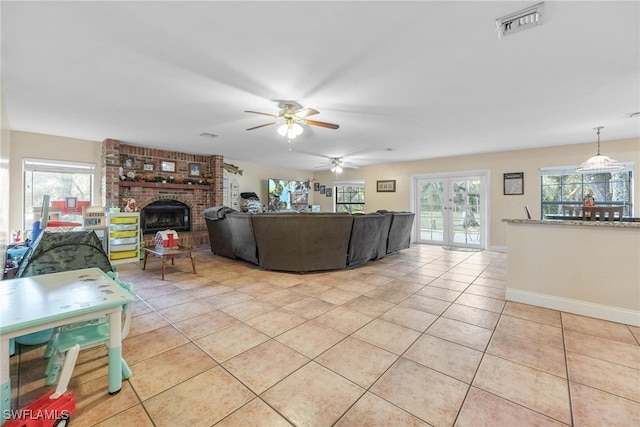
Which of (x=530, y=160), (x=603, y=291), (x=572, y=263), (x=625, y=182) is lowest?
(x=603, y=291)

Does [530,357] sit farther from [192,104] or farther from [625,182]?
[625,182]

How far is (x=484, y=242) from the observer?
6383 mm

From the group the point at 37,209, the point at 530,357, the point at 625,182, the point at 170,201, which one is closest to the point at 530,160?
the point at 625,182

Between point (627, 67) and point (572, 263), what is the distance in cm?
188

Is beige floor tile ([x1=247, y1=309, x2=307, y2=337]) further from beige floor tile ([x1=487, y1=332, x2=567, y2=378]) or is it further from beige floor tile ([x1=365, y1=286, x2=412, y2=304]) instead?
beige floor tile ([x1=487, y1=332, x2=567, y2=378])

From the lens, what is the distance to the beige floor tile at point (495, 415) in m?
1.34

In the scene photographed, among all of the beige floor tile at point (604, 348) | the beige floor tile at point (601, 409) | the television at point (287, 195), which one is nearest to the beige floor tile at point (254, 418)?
the beige floor tile at point (601, 409)

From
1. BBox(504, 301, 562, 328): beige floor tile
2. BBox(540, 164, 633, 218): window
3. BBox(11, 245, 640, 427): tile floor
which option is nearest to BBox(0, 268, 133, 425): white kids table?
BBox(11, 245, 640, 427): tile floor

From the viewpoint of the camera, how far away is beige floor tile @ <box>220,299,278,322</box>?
262cm

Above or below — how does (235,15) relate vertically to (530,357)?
above

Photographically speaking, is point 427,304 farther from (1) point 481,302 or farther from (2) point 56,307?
(2) point 56,307

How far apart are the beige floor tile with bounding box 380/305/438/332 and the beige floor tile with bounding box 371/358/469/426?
61 cm

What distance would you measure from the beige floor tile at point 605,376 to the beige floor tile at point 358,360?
117cm

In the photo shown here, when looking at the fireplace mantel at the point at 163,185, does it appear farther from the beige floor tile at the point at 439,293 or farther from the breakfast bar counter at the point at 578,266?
the breakfast bar counter at the point at 578,266
